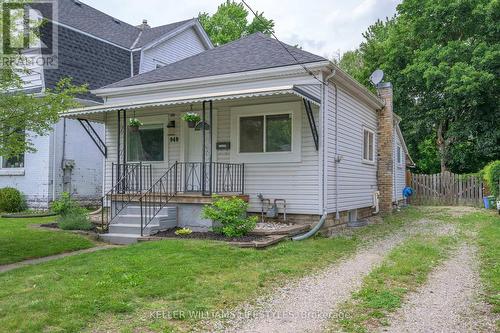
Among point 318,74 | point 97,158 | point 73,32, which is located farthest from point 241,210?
point 73,32

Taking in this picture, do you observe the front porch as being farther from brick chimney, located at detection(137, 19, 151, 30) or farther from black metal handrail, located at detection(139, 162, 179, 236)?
brick chimney, located at detection(137, 19, 151, 30)

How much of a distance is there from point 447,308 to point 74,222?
313 inches

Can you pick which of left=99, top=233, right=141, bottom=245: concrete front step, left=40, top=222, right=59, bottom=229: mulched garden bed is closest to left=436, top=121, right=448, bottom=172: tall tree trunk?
left=99, top=233, right=141, bottom=245: concrete front step

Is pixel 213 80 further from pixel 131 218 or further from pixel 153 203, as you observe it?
pixel 131 218

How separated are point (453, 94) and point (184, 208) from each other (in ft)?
58.1

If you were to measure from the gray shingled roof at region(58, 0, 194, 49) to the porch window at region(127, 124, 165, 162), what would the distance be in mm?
6772

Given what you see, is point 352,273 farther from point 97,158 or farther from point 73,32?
point 73,32

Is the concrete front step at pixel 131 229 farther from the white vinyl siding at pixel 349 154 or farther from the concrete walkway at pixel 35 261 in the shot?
the white vinyl siding at pixel 349 154

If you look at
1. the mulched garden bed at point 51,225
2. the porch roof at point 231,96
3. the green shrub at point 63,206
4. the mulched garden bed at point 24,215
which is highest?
the porch roof at point 231,96

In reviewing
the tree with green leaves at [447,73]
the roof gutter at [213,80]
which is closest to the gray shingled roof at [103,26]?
the roof gutter at [213,80]

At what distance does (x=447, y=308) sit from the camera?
4594mm

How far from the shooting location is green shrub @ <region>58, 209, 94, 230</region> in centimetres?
972

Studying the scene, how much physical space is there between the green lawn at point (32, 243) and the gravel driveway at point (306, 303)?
461 cm

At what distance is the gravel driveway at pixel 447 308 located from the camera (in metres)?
4.03
